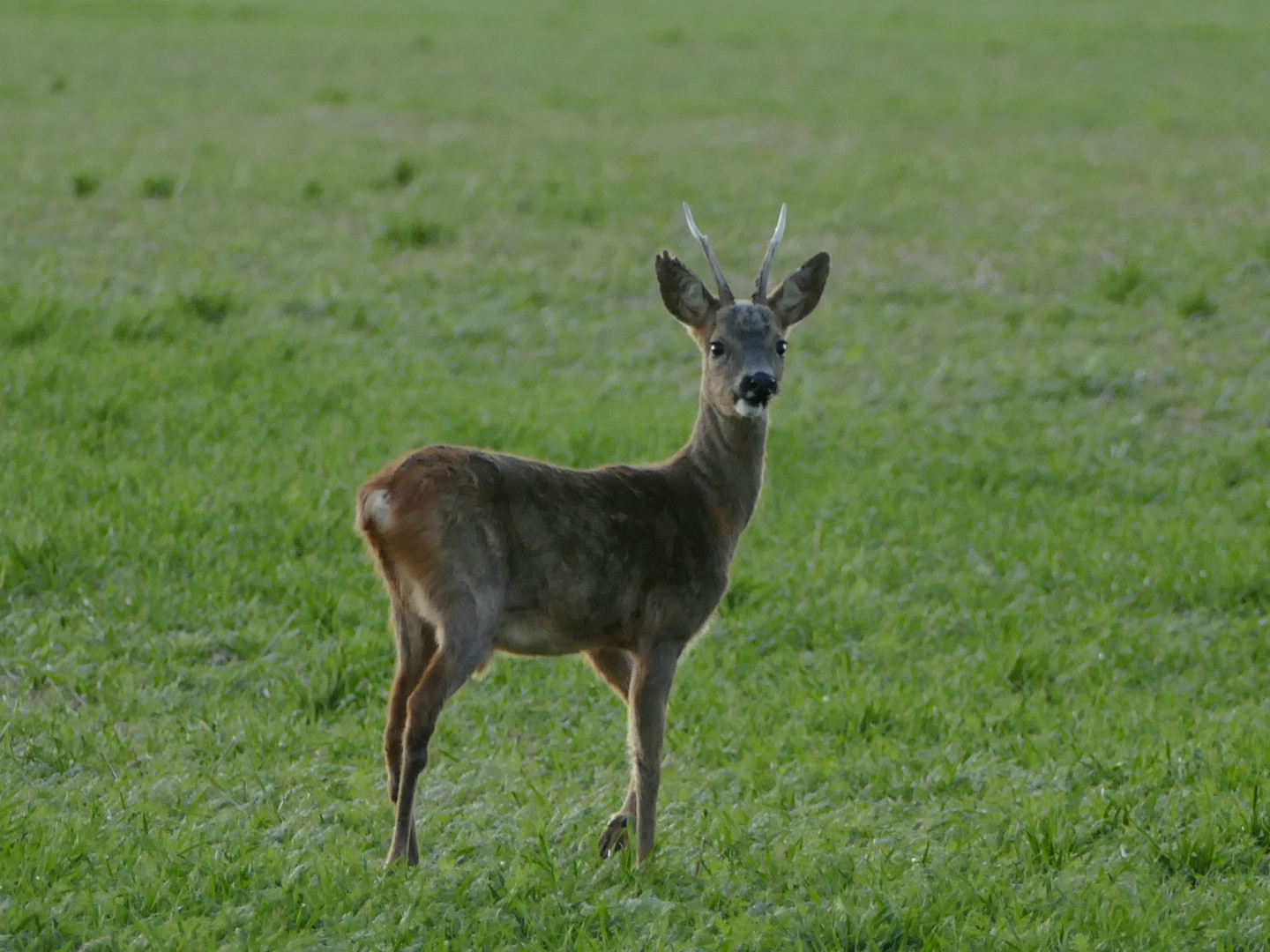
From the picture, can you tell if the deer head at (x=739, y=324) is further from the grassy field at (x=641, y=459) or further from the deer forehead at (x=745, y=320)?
the grassy field at (x=641, y=459)

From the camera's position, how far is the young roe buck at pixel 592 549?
503cm

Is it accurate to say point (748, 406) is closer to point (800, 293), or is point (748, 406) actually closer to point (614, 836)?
point (800, 293)

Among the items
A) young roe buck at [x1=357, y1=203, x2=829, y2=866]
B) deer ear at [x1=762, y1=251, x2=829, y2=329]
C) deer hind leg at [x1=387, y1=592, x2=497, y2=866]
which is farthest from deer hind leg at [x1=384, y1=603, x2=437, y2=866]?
deer ear at [x1=762, y1=251, x2=829, y2=329]

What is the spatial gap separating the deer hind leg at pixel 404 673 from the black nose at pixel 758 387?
4.27ft

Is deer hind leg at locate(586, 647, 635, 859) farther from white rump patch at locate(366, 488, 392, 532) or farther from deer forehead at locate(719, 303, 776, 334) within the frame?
deer forehead at locate(719, 303, 776, 334)

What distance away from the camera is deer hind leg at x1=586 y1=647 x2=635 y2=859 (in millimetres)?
5512

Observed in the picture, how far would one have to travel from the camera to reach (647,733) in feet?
17.6

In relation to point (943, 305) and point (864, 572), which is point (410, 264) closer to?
point (943, 305)

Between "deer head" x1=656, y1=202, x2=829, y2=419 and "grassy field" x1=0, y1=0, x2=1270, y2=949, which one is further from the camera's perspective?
"deer head" x1=656, y1=202, x2=829, y2=419

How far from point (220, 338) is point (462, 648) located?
6.48 metres

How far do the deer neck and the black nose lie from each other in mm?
348

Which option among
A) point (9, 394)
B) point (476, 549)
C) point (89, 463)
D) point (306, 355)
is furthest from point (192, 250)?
point (476, 549)

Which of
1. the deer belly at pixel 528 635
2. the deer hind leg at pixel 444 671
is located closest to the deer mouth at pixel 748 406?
the deer belly at pixel 528 635

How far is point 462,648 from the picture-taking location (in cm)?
495
